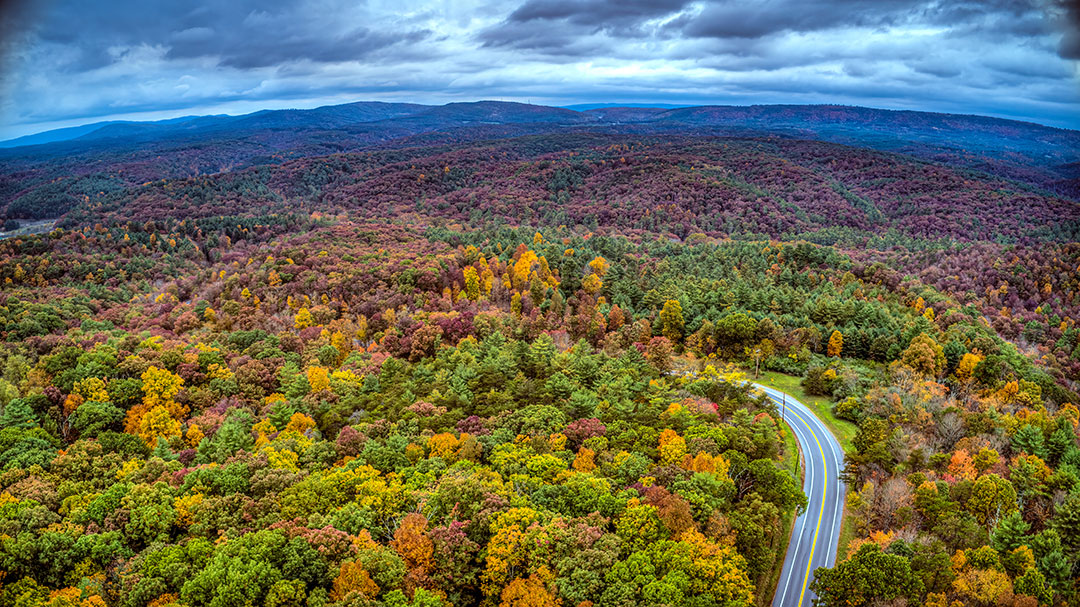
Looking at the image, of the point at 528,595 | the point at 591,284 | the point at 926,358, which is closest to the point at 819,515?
the point at 528,595

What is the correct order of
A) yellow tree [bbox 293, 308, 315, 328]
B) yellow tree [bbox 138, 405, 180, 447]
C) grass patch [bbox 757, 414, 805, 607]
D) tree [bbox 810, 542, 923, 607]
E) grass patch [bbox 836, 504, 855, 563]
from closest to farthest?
tree [bbox 810, 542, 923, 607], grass patch [bbox 757, 414, 805, 607], grass patch [bbox 836, 504, 855, 563], yellow tree [bbox 138, 405, 180, 447], yellow tree [bbox 293, 308, 315, 328]

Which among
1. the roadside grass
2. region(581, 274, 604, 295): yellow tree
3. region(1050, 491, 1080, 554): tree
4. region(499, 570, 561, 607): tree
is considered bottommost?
the roadside grass

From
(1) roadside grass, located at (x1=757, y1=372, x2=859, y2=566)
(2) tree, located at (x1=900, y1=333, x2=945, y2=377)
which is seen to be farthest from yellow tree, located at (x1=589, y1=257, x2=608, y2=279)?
(2) tree, located at (x1=900, y1=333, x2=945, y2=377)

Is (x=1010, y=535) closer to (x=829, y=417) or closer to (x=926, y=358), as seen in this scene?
(x=829, y=417)

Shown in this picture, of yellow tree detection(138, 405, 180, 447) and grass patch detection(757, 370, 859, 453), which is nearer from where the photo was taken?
yellow tree detection(138, 405, 180, 447)

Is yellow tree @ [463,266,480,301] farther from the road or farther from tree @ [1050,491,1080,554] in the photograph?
tree @ [1050,491,1080,554]

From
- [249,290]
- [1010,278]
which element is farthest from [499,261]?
[1010,278]

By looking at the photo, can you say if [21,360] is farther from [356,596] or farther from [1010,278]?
[1010,278]

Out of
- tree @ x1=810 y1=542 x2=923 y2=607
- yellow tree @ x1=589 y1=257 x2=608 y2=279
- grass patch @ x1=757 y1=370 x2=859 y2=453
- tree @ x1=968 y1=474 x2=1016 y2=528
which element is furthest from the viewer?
yellow tree @ x1=589 y1=257 x2=608 y2=279
